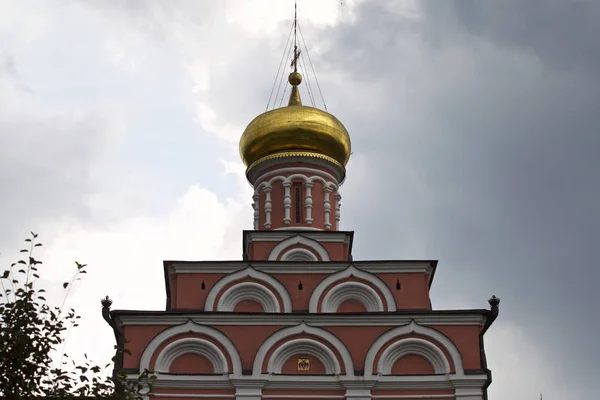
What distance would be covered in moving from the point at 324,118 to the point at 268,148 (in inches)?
47.9

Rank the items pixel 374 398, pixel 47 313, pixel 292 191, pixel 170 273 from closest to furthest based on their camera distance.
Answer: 1. pixel 47 313
2. pixel 374 398
3. pixel 170 273
4. pixel 292 191

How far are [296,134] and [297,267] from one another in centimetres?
343

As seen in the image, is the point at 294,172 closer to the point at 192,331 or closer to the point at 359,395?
the point at 192,331

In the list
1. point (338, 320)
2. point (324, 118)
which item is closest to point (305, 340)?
point (338, 320)

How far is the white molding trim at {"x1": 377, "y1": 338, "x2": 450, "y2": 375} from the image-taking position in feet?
44.9

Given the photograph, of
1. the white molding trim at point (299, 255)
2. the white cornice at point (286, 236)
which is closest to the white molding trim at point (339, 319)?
the white molding trim at point (299, 255)

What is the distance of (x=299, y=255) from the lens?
16.3m

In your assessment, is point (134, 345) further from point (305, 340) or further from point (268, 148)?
point (268, 148)

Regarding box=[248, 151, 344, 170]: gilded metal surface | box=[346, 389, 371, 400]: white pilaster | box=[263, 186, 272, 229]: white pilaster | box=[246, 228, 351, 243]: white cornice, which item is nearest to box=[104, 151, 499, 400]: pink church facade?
box=[346, 389, 371, 400]: white pilaster

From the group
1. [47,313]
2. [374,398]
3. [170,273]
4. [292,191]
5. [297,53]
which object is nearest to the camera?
[47,313]

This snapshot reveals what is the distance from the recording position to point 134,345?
44.7ft

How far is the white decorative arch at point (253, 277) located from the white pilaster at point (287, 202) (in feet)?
7.56

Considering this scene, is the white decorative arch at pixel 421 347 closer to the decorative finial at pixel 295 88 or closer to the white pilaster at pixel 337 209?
the white pilaster at pixel 337 209

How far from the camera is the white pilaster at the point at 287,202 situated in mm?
17125
